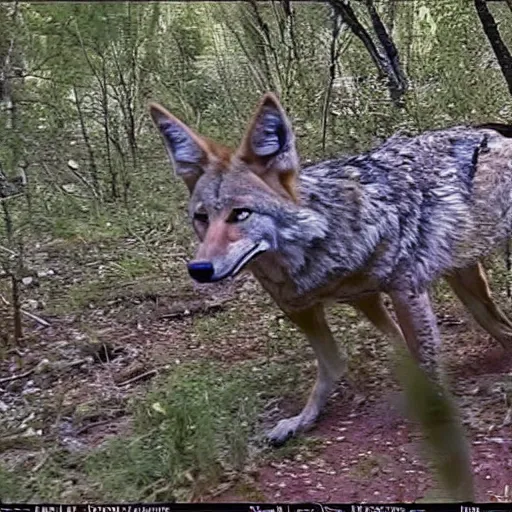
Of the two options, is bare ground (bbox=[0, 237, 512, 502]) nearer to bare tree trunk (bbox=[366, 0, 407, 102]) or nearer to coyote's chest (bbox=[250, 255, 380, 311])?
coyote's chest (bbox=[250, 255, 380, 311])

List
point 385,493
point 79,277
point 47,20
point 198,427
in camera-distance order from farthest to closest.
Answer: point 79,277
point 47,20
point 198,427
point 385,493

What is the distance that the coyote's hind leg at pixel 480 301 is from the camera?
79.0 inches

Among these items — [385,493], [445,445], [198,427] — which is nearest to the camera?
[445,445]

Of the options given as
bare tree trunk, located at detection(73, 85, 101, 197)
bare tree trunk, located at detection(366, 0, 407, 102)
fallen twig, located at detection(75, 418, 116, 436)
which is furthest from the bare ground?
bare tree trunk, located at detection(366, 0, 407, 102)

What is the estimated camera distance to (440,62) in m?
1.99

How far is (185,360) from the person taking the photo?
74.0 inches

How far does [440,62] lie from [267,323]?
0.68 metres

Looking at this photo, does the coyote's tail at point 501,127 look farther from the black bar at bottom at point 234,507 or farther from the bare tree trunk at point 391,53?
the black bar at bottom at point 234,507

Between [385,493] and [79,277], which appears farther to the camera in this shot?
[79,277]

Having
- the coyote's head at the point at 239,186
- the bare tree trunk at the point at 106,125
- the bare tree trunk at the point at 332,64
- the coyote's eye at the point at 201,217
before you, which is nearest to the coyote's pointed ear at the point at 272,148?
the coyote's head at the point at 239,186

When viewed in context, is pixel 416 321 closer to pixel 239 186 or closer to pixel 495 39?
pixel 239 186

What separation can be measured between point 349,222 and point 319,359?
316mm

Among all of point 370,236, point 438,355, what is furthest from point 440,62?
point 438,355

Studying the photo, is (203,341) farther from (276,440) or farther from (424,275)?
(424,275)
